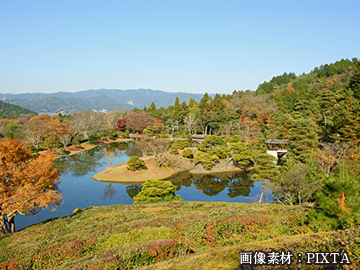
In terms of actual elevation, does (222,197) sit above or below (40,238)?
below

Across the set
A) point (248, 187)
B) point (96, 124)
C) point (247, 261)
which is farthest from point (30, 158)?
point (96, 124)

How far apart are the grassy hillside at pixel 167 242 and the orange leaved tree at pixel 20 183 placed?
4.53 feet

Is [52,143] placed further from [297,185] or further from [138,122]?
[297,185]

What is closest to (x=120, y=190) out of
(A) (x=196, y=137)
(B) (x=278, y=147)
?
(B) (x=278, y=147)

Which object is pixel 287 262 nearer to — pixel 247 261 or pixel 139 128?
pixel 247 261

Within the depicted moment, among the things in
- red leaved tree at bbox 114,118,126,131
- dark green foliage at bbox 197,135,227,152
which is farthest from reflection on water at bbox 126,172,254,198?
red leaved tree at bbox 114,118,126,131

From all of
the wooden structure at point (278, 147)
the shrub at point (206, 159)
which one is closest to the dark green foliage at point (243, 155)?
the shrub at point (206, 159)

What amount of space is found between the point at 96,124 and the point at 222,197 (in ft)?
126

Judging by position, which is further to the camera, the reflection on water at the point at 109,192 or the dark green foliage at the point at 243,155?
the dark green foliage at the point at 243,155

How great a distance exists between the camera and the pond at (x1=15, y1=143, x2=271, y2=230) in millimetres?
18812

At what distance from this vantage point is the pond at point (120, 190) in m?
18.8

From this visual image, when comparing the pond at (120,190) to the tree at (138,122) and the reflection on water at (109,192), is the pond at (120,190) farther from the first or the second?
the tree at (138,122)

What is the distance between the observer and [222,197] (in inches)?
808

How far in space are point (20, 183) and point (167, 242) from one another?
8270 mm
